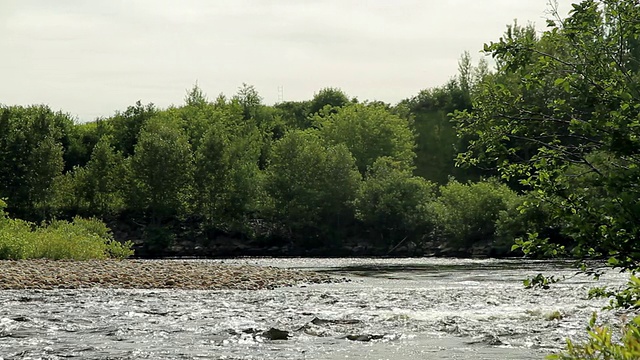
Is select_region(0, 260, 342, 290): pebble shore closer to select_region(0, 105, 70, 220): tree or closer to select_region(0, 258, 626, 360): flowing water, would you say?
select_region(0, 258, 626, 360): flowing water

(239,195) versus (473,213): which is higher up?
(239,195)

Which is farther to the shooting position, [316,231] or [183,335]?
[316,231]

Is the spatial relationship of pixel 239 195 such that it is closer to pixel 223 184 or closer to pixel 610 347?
pixel 223 184

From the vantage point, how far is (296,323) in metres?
20.2

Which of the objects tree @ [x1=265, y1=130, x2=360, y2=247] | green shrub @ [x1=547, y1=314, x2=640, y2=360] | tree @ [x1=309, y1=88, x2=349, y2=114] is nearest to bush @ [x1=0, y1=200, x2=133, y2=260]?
tree @ [x1=265, y1=130, x2=360, y2=247]

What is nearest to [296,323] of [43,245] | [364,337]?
[364,337]

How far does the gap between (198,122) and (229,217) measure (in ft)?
109

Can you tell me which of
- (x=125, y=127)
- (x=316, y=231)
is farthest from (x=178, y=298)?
(x=125, y=127)

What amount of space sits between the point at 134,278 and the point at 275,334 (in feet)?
54.0

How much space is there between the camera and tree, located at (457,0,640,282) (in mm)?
8836

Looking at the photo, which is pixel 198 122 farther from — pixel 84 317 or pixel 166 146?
pixel 84 317

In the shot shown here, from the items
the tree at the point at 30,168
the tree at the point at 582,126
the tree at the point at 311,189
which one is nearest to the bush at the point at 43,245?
the tree at the point at 30,168

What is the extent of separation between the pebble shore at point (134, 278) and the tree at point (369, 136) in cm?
7439

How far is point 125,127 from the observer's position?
115875mm
